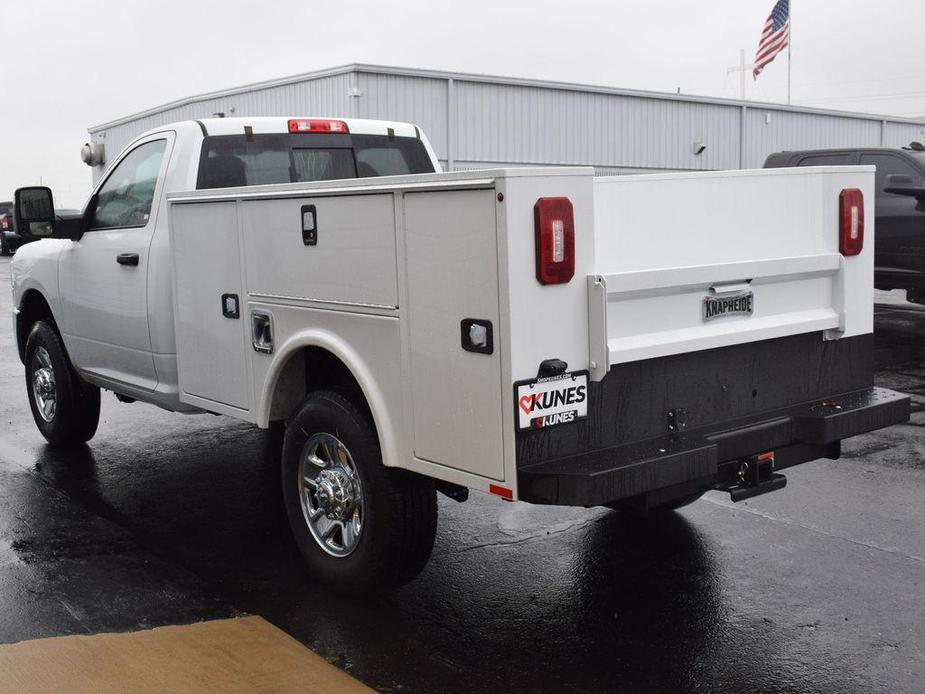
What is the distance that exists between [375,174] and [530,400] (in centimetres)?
321

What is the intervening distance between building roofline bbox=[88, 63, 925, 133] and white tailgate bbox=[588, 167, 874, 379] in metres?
19.1

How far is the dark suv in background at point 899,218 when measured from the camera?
13.5m

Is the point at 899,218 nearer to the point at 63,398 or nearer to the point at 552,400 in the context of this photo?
the point at 63,398

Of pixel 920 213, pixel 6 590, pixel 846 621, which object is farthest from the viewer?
pixel 920 213

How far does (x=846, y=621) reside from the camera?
461 centimetres

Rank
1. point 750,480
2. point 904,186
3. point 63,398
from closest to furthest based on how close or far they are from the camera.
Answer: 1. point 750,480
2. point 63,398
3. point 904,186

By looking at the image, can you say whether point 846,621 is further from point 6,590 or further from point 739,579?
point 6,590

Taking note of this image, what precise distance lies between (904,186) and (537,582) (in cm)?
1032

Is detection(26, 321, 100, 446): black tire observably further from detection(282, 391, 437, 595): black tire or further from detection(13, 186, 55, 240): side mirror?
detection(282, 391, 437, 595): black tire

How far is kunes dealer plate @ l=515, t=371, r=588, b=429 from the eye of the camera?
3.90m

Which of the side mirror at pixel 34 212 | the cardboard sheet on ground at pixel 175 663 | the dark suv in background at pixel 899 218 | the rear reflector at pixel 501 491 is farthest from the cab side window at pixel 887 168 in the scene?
the cardboard sheet on ground at pixel 175 663

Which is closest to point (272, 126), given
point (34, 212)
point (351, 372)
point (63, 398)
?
point (34, 212)

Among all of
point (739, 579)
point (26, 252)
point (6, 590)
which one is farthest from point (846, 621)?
point (26, 252)

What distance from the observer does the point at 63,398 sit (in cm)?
768
